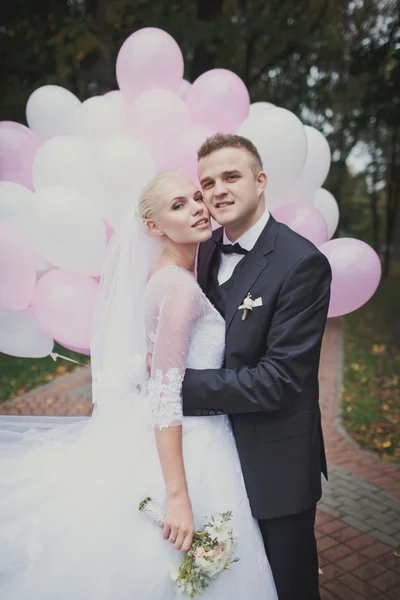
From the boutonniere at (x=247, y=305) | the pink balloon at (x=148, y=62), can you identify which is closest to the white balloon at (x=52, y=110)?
the pink balloon at (x=148, y=62)

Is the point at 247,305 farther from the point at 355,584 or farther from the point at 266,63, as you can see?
the point at 266,63

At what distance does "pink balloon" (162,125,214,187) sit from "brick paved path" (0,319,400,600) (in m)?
2.67

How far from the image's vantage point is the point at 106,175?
8.69 feet

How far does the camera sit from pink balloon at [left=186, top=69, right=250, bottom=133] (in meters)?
3.00

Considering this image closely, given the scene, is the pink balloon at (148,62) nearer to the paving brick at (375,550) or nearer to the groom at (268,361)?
the groom at (268,361)

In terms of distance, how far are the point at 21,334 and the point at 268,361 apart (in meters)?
1.49

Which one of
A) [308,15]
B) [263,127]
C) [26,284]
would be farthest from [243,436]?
[308,15]

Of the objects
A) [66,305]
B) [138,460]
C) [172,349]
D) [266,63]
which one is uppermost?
[266,63]

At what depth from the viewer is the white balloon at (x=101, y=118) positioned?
3066 millimetres

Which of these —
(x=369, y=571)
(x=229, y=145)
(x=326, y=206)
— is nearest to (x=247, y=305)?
(x=229, y=145)

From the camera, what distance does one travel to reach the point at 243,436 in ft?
7.20

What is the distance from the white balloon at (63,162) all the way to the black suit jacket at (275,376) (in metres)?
1.18

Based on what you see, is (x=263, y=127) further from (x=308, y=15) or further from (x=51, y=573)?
(x=308, y=15)

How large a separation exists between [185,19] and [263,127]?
6330 mm
